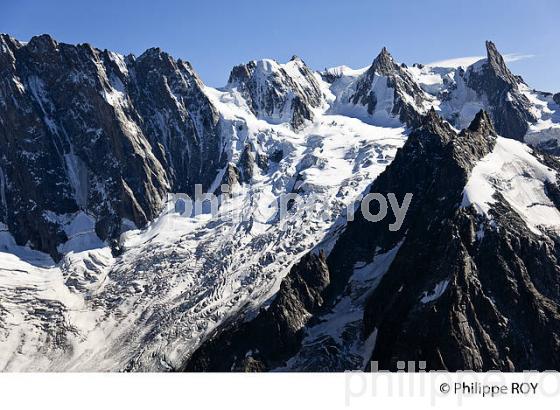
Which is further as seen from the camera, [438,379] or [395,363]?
[395,363]

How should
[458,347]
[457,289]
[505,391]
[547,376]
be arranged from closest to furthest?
[505,391] < [547,376] < [458,347] < [457,289]

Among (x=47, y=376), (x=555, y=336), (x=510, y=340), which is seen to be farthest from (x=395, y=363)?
(x=47, y=376)

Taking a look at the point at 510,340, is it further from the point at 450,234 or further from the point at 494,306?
the point at 450,234

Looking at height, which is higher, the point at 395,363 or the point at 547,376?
the point at 547,376

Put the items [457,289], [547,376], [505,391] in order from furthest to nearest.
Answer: [457,289]
[547,376]
[505,391]

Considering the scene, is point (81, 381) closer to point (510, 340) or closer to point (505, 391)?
point (505, 391)

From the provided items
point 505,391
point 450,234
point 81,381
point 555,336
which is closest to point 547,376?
point 505,391

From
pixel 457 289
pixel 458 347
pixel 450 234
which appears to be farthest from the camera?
pixel 450 234

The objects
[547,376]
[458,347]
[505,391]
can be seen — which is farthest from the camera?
[458,347]

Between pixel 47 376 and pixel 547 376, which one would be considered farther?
pixel 547 376
